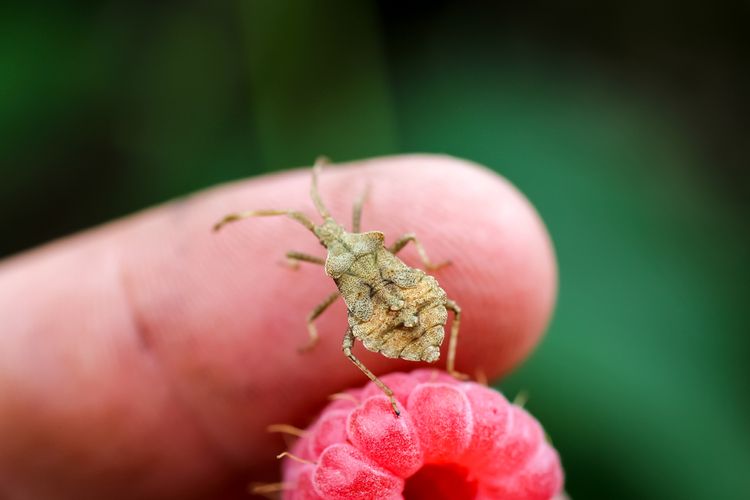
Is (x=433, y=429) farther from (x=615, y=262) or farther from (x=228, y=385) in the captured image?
(x=615, y=262)

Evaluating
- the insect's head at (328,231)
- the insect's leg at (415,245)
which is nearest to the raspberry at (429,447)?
the insect's leg at (415,245)

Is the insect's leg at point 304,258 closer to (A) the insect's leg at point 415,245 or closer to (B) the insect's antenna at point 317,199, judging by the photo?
(B) the insect's antenna at point 317,199

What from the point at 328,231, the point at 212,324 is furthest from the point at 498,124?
the point at 212,324

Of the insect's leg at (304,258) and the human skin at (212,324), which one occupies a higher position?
the insect's leg at (304,258)

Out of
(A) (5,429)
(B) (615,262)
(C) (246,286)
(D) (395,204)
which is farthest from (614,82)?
(A) (5,429)

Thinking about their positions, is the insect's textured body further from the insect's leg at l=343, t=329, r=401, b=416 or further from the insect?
the insect's leg at l=343, t=329, r=401, b=416

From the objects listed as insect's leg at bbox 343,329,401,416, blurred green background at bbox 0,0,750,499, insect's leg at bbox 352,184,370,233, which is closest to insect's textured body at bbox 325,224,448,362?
insect's leg at bbox 343,329,401,416
